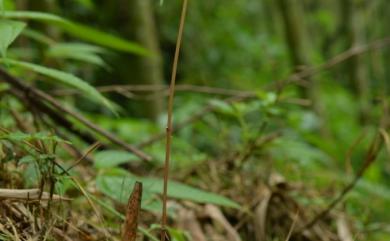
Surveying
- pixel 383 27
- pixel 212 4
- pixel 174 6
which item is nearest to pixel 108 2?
pixel 174 6

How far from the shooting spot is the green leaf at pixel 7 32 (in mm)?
726

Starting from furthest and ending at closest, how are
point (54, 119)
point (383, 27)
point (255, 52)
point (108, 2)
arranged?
point (383, 27)
point (255, 52)
point (108, 2)
point (54, 119)

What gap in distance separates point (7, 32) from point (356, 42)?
6167mm

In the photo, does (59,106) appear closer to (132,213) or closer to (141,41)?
(132,213)

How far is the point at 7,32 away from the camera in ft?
2.50

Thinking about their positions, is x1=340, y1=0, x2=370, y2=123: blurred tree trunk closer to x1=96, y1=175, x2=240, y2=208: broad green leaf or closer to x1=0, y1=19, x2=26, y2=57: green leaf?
x1=96, y1=175, x2=240, y2=208: broad green leaf

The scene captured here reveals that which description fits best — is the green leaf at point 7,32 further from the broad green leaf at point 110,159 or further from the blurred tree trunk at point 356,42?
the blurred tree trunk at point 356,42

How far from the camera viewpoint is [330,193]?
166 centimetres

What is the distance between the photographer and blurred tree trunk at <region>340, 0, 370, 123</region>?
6.75 meters

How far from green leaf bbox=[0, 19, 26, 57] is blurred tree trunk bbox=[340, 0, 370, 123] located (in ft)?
19.3

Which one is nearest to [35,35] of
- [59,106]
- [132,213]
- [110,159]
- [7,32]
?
[59,106]

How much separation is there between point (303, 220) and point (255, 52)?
640 centimetres

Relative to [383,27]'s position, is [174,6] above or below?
above

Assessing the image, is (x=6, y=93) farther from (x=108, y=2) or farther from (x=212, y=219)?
(x=108, y=2)
